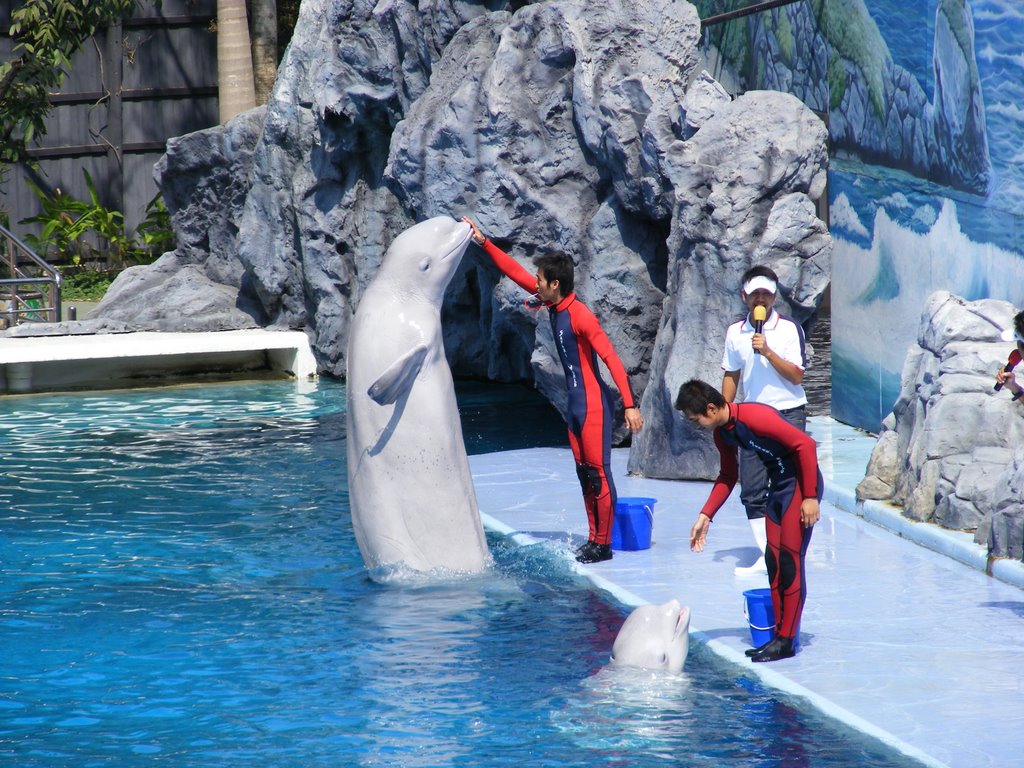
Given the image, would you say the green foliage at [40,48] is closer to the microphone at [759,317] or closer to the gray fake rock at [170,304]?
the gray fake rock at [170,304]

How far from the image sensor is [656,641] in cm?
541

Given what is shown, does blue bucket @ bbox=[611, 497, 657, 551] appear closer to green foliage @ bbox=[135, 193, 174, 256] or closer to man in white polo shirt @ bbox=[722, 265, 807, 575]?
man in white polo shirt @ bbox=[722, 265, 807, 575]

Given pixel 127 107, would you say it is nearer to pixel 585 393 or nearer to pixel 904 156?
pixel 904 156

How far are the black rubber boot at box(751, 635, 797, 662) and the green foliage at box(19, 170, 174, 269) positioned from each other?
1500 cm

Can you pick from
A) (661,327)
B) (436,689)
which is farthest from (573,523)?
(436,689)

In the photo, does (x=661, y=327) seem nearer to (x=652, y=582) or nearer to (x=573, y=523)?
(x=573, y=523)

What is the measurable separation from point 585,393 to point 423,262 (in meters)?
1.07

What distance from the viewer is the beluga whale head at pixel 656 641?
17.7 ft

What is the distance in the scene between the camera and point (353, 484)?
689 cm

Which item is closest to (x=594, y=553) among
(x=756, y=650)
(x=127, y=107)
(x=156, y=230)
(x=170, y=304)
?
(x=756, y=650)

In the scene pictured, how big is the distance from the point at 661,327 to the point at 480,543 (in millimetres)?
3041

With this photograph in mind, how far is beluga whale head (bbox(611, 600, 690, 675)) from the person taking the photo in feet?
17.7

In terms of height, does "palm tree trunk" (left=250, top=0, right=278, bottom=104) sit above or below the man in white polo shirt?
above

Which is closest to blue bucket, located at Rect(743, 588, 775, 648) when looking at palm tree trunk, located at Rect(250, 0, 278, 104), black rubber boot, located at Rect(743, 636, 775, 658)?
black rubber boot, located at Rect(743, 636, 775, 658)
